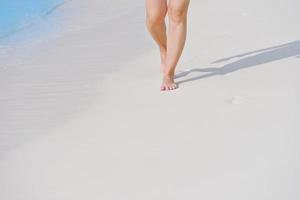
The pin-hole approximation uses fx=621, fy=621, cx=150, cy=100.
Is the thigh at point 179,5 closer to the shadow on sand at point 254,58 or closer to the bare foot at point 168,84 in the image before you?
the bare foot at point 168,84

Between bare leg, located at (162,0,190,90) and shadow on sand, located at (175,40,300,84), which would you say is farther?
shadow on sand, located at (175,40,300,84)

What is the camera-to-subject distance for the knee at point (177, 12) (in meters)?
4.25

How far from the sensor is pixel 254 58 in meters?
5.02

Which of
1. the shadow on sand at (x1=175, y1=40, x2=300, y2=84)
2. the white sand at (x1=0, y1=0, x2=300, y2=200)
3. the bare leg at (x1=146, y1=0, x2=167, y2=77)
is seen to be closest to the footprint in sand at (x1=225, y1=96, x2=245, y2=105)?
the white sand at (x1=0, y1=0, x2=300, y2=200)

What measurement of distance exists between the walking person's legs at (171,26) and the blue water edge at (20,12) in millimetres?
3367

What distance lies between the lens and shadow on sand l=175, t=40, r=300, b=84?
15.7 ft

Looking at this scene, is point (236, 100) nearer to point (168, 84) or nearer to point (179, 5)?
point (168, 84)

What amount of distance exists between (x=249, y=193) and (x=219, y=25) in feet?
12.6

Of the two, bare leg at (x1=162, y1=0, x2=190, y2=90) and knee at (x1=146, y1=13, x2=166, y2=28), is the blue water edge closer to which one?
knee at (x1=146, y1=13, x2=166, y2=28)

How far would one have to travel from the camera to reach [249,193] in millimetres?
2748

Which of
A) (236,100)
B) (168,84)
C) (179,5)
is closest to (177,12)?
(179,5)

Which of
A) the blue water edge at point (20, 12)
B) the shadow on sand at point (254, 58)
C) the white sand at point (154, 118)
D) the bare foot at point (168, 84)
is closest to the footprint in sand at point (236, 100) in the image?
the white sand at point (154, 118)

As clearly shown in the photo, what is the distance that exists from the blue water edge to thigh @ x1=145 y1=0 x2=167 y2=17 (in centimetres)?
339

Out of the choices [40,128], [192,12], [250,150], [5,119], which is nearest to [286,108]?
[250,150]
